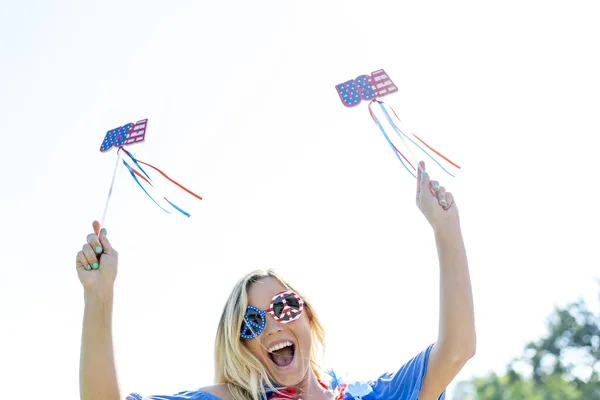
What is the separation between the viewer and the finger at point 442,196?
10.7 feet

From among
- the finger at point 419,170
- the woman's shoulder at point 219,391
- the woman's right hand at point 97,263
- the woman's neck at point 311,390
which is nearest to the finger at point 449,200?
the finger at point 419,170

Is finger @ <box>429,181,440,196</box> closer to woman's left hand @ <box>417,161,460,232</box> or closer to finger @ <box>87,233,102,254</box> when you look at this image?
woman's left hand @ <box>417,161,460,232</box>

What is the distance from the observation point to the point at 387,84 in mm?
3805

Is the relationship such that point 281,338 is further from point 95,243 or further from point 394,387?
point 95,243

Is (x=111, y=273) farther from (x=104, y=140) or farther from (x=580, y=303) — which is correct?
(x=580, y=303)

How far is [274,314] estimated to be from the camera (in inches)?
136

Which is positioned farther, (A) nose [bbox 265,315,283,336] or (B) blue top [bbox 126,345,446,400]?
(A) nose [bbox 265,315,283,336]

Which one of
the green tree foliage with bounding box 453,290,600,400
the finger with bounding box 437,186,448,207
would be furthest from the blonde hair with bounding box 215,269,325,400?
the green tree foliage with bounding box 453,290,600,400

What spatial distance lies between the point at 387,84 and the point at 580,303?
37414 millimetres

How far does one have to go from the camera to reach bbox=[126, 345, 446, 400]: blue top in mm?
3184

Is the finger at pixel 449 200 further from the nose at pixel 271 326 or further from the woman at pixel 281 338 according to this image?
the nose at pixel 271 326

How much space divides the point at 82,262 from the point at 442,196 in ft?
4.78

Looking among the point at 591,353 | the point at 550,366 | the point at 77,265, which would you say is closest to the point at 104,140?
the point at 77,265

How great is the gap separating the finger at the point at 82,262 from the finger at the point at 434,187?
1409 millimetres
